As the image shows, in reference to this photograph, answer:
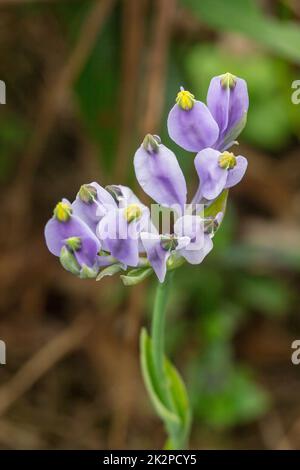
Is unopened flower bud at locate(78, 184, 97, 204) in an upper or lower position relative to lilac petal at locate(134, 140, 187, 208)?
lower

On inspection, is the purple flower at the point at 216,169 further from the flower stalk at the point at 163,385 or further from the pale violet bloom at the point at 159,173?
the flower stalk at the point at 163,385

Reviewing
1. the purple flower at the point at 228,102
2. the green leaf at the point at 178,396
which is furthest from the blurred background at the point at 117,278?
the purple flower at the point at 228,102

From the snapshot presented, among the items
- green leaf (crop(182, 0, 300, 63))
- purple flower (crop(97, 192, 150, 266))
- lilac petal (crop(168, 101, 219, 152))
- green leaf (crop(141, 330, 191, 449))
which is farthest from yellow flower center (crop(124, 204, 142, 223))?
green leaf (crop(182, 0, 300, 63))

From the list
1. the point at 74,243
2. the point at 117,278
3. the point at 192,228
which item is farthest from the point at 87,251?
the point at 117,278

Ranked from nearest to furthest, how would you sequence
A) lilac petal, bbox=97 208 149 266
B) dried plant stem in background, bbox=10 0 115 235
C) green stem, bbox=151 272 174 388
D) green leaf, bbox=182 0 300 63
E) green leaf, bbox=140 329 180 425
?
lilac petal, bbox=97 208 149 266 < green stem, bbox=151 272 174 388 < green leaf, bbox=140 329 180 425 < green leaf, bbox=182 0 300 63 < dried plant stem in background, bbox=10 0 115 235

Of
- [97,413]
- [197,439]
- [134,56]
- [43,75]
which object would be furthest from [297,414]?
[43,75]

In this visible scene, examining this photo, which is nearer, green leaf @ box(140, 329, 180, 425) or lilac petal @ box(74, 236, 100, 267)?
lilac petal @ box(74, 236, 100, 267)

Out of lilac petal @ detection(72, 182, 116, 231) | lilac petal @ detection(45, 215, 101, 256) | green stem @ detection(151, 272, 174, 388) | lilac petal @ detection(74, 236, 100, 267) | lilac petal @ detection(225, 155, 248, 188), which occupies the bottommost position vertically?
green stem @ detection(151, 272, 174, 388)

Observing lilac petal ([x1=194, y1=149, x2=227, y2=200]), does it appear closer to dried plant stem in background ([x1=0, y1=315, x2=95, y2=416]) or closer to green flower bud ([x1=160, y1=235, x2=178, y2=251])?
green flower bud ([x1=160, y1=235, x2=178, y2=251])
